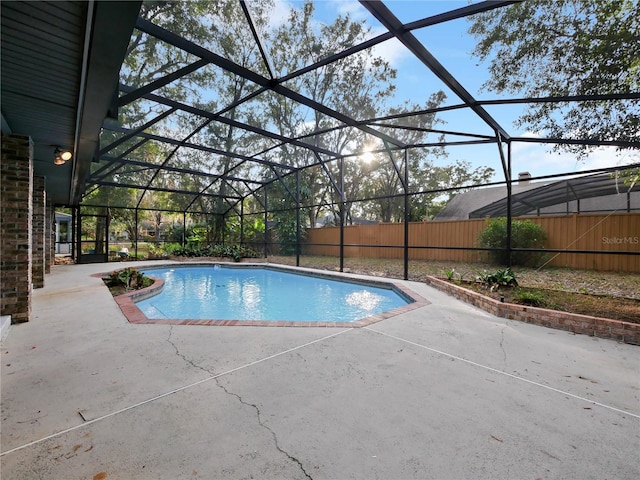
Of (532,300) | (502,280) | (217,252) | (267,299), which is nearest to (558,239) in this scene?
(502,280)

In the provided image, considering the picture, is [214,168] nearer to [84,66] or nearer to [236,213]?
[236,213]

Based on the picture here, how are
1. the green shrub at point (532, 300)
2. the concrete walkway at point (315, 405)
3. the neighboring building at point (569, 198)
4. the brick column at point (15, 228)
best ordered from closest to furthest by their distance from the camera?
1. the concrete walkway at point (315, 405)
2. the brick column at point (15, 228)
3. the green shrub at point (532, 300)
4. the neighboring building at point (569, 198)

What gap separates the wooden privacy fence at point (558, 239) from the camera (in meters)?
6.76

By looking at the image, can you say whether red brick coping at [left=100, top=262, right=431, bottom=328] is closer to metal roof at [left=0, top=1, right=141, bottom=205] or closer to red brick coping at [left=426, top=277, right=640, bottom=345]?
red brick coping at [left=426, top=277, right=640, bottom=345]

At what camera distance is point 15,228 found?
342 centimetres

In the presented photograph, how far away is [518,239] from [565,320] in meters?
6.04

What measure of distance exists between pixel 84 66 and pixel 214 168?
12607mm

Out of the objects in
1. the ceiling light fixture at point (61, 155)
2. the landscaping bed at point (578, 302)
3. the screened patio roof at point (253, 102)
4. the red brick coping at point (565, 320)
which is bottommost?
the red brick coping at point (565, 320)

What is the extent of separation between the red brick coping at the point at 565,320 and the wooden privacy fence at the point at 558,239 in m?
1.21

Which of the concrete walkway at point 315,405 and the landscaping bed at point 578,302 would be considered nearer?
the concrete walkway at point 315,405

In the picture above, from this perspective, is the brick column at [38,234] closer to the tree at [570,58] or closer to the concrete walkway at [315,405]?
the concrete walkway at [315,405]

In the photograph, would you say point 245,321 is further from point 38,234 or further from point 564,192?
point 564,192

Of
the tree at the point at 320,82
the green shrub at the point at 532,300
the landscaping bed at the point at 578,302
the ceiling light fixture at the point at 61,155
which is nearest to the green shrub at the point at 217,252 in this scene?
the tree at the point at 320,82

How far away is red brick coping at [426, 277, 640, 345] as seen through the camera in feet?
9.92
